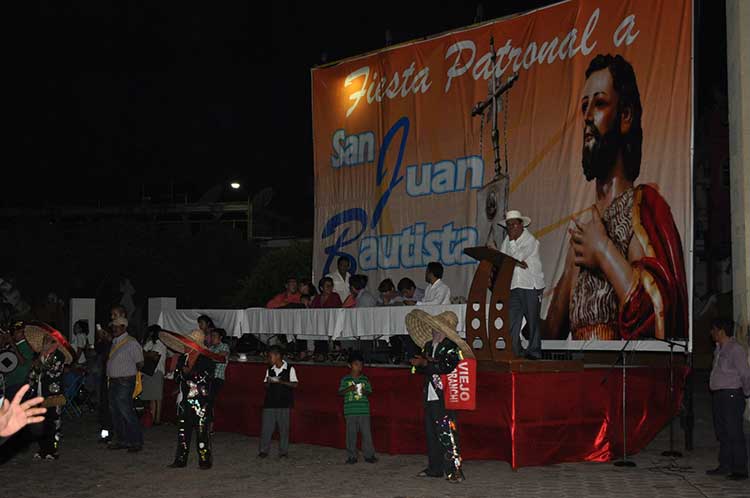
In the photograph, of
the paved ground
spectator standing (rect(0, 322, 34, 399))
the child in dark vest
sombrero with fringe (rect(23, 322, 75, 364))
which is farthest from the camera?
sombrero with fringe (rect(23, 322, 75, 364))

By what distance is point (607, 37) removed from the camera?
49.1 feet

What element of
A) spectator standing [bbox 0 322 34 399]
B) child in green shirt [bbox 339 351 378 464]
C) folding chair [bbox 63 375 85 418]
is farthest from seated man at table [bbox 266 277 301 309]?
spectator standing [bbox 0 322 34 399]

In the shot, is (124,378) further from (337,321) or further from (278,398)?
(337,321)

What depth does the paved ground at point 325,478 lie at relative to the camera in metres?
9.78

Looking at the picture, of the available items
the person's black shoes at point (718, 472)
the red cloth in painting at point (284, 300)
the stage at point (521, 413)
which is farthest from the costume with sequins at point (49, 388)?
the person's black shoes at point (718, 472)

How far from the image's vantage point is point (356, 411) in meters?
12.1

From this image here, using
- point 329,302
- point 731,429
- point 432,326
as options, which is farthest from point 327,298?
point 731,429

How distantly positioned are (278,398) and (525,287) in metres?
3.59

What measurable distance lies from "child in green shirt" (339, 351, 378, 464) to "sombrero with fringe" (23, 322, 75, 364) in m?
3.94

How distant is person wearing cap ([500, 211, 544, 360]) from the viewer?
12.0 metres

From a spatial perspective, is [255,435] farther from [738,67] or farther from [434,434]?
[738,67]

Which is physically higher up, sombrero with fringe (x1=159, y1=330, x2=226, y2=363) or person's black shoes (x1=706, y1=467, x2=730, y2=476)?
sombrero with fringe (x1=159, y1=330, x2=226, y2=363)

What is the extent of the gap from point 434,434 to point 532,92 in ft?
25.6

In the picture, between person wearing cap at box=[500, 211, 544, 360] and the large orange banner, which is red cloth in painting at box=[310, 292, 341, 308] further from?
person wearing cap at box=[500, 211, 544, 360]
